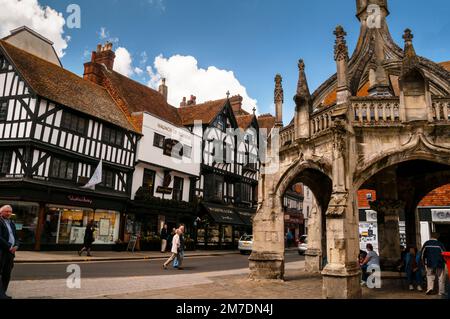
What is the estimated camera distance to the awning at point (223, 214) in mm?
27116

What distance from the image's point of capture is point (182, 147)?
2642 centimetres

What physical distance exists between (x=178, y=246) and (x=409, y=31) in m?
10.4

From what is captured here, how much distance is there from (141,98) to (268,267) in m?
20.9

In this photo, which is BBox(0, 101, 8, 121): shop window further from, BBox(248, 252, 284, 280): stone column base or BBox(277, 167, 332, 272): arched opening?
BBox(248, 252, 284, 280): stone column base

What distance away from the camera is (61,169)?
18406 millimetres

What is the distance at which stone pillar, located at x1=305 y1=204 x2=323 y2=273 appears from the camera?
12.3 meters

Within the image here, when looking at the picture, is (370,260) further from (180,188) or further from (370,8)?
(180,188)

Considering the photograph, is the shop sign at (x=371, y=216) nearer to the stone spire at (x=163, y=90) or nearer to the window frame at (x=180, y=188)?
the window frame at (x=180, y=188)

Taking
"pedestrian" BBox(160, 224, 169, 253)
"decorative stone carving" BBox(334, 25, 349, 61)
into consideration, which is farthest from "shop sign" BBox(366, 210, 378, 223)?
"pedestrian" BBox(160, 224, 169, 253)

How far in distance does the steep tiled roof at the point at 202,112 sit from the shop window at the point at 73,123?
11.0 metres

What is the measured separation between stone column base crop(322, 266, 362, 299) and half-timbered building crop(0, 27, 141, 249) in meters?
15.2

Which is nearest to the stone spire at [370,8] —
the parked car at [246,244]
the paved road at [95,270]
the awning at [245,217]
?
the paved road at [95,270]
